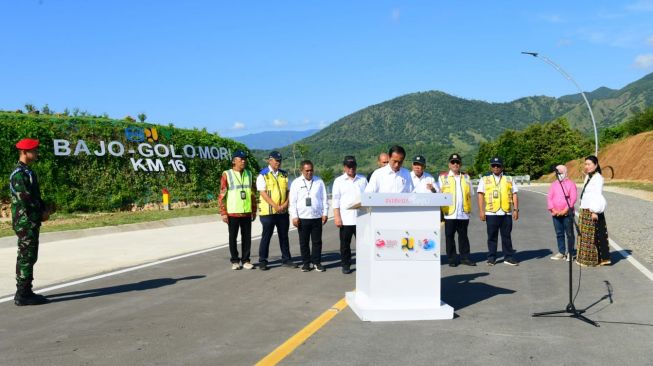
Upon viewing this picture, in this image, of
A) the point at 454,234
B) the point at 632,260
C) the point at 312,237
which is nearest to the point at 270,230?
the point at 312,237

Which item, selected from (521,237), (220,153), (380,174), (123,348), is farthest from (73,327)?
(220,153)

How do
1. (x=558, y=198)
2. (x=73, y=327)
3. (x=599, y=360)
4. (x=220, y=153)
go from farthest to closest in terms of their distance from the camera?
(x=220, y=153) < (x=558, y=198) < (x=73, y=327) < (x=599, y=360)

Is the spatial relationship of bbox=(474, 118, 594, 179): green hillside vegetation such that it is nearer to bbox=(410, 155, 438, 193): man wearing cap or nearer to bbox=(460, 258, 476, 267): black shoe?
bbox=(460, 258, 476, 267): black shoe

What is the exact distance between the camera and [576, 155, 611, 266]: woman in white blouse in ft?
33.2

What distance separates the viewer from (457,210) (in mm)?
10617

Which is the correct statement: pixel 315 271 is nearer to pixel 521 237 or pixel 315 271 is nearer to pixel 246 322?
pixel 246 322

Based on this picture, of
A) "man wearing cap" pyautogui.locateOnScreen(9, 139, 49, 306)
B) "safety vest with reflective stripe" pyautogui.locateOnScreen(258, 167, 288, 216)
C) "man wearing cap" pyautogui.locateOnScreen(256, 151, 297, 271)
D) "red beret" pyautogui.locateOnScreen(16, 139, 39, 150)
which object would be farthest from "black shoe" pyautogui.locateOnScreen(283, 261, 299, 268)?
"red beret" pyautogui.locateOnScreen(16, 139, 39, 150)

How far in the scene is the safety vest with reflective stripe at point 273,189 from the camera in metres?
10.4

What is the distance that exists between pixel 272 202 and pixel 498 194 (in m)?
3.88

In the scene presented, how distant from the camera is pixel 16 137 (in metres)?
19.9

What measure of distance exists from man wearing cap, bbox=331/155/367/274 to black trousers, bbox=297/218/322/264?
436 millimetres

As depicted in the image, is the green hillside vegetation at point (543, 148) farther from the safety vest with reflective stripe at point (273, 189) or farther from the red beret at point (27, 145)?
the red beret at point (27, 145)

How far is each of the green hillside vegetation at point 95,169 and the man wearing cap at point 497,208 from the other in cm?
1346

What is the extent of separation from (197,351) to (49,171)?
17721 mm
